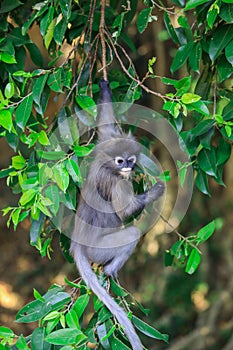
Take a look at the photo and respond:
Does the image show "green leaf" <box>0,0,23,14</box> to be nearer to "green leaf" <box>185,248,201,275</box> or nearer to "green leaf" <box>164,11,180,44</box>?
"green leaf" <box>164,11,180,44</box>

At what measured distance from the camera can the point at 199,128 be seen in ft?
8.27

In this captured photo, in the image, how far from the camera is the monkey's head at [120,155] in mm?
2477

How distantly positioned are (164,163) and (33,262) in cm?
154

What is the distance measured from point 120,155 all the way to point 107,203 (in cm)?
25

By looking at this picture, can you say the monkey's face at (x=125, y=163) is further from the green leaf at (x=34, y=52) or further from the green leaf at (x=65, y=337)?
the green leaf at (x=34, y=52)

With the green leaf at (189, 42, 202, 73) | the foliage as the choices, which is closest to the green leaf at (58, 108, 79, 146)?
the foliage

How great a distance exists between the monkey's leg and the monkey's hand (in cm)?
13

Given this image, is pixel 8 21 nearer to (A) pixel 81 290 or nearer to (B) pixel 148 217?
(B) pixel 148 217

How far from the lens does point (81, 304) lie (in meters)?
2.30

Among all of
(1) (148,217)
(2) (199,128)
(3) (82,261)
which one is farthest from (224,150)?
(3) (82,261)

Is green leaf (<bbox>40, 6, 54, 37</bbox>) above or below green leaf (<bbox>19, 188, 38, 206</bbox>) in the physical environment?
above

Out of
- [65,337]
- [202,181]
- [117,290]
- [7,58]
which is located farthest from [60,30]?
[65,337]

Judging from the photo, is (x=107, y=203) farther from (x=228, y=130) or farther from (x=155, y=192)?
(x=228, y=130)

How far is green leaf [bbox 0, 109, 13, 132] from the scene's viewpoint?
2277mm
